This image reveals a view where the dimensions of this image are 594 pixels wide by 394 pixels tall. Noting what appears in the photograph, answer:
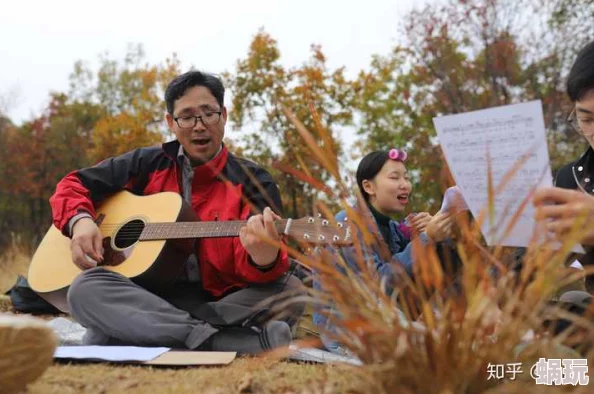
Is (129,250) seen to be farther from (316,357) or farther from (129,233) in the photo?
(316,357)

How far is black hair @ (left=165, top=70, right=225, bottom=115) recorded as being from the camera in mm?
3514

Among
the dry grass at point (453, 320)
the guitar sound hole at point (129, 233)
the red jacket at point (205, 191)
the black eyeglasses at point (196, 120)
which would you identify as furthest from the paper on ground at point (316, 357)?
the black eyeglasses at point (196, 120)

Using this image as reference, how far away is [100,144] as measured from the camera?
15.8 meters

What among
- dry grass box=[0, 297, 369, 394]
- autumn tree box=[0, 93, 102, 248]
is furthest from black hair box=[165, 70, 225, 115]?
autumn tree box=[0, 93, 102, 248]

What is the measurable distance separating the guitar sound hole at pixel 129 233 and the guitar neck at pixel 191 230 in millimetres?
59

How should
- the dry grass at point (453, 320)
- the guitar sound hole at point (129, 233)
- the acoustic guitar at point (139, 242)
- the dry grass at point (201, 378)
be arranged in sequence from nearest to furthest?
the dry grass at point (453, 320), the dry grass at point (201, 378), the acoustic guitar at point (139, 242), the guitar sound hole at point (129, 233)

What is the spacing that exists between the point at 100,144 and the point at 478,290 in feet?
50.2

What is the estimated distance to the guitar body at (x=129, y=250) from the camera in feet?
10.6

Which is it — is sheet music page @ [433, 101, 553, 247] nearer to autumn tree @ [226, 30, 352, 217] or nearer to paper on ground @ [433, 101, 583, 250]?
paper on ground @ [433, 101, 583, 250]

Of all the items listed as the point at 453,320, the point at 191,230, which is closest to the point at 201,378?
the point at 453,320

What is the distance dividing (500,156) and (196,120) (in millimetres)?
2121

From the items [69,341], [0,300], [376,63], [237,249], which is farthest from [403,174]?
[376,63]

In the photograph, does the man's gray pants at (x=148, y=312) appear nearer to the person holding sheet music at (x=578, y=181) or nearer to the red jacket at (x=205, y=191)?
the red jacket at (x=205, y=191)

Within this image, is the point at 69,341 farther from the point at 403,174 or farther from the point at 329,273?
the point at 329,273
